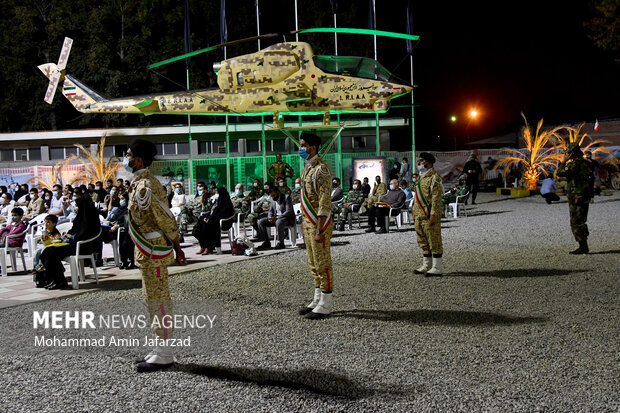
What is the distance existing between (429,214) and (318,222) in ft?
9.77

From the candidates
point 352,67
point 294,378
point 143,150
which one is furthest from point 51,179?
point 294,378

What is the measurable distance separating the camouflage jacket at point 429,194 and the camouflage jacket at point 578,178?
3074 millimetres

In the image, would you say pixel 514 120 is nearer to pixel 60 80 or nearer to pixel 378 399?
pixel 60 80

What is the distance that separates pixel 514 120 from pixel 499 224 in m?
35.3

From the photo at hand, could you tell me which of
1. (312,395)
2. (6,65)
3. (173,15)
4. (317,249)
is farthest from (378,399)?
(6,65)

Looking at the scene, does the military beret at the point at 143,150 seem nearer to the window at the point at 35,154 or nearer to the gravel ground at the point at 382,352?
the gravel ground at the point at 382,352

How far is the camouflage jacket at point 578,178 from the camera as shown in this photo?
10.3 meters

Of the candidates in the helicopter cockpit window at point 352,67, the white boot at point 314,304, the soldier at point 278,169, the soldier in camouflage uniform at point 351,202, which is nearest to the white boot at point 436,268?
the white boot at point 314,304

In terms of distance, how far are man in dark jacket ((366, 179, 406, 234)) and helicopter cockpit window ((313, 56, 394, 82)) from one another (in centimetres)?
587

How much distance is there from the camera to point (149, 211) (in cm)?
470

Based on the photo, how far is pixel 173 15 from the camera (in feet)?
123

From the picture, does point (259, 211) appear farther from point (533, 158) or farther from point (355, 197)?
point (533, 158)

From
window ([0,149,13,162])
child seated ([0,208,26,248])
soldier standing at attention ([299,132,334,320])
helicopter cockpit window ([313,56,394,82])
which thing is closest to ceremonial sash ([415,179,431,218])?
soldier standing at attention ([299,132,334,320])

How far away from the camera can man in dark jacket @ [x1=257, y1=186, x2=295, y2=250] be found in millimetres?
12656
